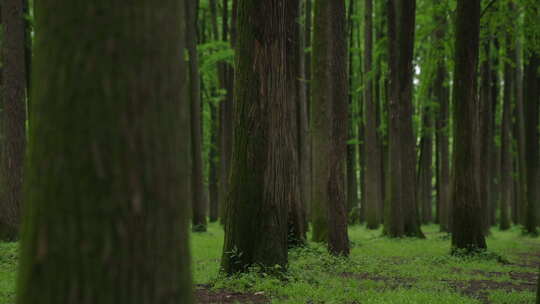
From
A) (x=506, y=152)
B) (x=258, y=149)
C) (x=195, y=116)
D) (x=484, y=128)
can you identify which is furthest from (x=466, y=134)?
(x=506, y=152)

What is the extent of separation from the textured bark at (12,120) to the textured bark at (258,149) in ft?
25.6

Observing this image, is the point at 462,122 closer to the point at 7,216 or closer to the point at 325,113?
the point at 325,113

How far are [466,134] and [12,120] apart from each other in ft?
37.4

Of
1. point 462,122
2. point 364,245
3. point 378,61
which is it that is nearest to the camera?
point 462,122

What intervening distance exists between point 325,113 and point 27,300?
11107mm

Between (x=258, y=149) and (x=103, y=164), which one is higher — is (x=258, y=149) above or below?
above

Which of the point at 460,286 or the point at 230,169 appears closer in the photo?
the point at 230,169

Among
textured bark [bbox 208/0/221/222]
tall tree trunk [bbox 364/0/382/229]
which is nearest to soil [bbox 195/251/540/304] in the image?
tall tree trunk [bbox 364/0/382/229]

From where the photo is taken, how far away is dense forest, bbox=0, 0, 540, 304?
221 cm

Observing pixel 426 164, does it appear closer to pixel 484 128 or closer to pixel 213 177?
pixel 484 128

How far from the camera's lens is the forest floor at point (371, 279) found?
6.54 metres

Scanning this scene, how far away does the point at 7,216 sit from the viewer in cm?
1246

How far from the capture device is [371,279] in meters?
8.53

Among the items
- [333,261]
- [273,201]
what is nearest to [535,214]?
[333,261]
